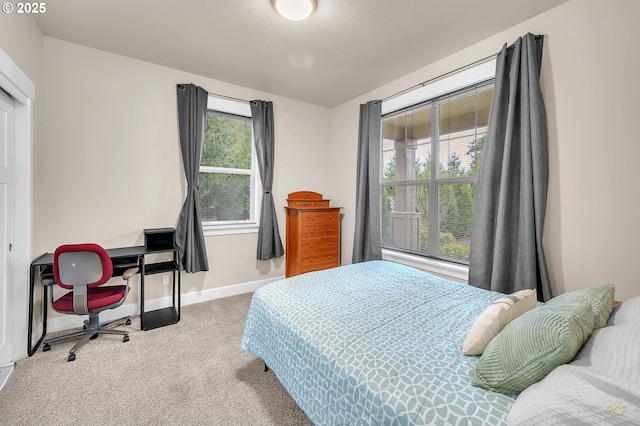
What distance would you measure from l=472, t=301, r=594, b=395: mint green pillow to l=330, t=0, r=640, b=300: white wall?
1276mm

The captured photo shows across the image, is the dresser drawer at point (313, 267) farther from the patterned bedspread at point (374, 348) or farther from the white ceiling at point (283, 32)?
the white ceiling at point (283, 32)

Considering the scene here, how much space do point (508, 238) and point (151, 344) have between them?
323 cm

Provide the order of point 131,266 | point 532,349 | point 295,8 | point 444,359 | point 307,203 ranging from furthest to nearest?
1. point 307,203
2. point 131,266
3. point 295,8
4. point 444,359
5. point 532,349

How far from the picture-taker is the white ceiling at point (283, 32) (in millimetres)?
2143

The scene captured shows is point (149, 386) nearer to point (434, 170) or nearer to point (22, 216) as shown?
point (22, 216)

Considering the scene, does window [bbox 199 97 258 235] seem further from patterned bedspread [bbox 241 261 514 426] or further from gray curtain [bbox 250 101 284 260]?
patterned bedspread [bbox 241 261 514 426]

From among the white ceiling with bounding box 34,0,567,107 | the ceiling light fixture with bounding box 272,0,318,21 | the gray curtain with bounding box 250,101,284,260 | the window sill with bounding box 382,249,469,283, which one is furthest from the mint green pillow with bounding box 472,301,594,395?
the gray curtain with bounding box 250,101,284,260

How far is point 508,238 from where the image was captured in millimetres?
2318

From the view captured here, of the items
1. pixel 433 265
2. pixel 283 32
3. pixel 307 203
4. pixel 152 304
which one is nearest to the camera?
pixel 283 32

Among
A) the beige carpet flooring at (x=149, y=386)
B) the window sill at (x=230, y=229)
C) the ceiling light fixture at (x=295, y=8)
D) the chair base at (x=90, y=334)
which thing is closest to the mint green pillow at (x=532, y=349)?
the beige carpet flooring at (x=149, y=386)

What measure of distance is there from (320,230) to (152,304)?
219 cm

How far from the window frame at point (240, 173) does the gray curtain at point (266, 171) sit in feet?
0.41

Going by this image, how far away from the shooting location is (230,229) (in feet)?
11.9

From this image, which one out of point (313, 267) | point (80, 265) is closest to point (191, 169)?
point (80, 265)
